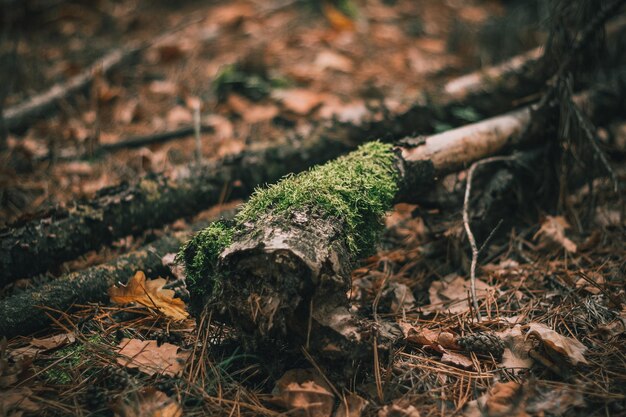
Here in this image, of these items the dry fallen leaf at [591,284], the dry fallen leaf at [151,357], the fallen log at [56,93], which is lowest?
the dry fallen leaf at [591,284]

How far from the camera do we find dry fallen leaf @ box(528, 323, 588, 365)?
5.12ft

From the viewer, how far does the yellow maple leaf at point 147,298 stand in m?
1.89

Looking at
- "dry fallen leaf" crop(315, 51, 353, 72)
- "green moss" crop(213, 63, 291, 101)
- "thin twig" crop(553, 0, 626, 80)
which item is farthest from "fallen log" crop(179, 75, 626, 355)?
"dry fallen leaf" crop(315, 51, 353, 72)

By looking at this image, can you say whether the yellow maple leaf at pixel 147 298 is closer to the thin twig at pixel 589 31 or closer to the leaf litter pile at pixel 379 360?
the leaf litter pile at pixel 379 360

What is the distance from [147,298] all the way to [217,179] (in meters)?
0.99

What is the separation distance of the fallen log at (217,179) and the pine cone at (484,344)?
119 centimetres

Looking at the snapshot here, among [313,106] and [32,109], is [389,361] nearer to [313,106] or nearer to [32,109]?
[313,106]

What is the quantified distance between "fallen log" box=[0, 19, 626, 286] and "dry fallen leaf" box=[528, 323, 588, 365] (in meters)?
1.25

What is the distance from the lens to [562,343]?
1594mm

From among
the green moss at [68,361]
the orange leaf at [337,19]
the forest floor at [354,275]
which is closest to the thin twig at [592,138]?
the forest floor at [354,275]

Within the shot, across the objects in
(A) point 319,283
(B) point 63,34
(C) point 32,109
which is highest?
(B) point 63,34

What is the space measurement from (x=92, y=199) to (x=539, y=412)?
7.92 feet

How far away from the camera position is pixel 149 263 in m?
2.23

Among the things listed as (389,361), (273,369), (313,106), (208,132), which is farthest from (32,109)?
(389,361)
